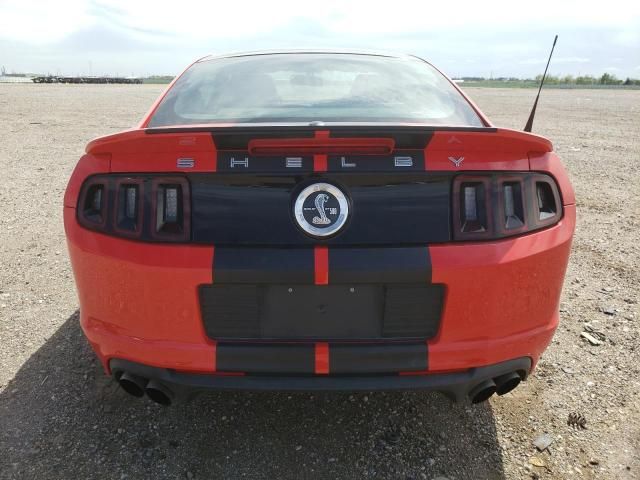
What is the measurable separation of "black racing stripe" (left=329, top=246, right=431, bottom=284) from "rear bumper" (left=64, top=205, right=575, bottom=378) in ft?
0.13

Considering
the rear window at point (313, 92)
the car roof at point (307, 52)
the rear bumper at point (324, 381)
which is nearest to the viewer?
the rear bumper at point (324, 381)

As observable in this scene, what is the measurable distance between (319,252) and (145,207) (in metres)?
0.63

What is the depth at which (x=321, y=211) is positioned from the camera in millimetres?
1740

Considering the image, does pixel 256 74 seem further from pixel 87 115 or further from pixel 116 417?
pixel 87 115

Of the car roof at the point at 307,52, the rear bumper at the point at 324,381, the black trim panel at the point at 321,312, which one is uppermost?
the car roof at the point at 307,52

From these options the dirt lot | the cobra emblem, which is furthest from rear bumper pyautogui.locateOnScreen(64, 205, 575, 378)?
the dirt lot

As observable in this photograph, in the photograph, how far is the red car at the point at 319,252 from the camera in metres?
1.74

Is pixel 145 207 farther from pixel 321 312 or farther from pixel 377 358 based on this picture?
pixel 377 358

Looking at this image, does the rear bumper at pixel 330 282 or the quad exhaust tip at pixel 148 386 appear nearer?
the rear bumper at pixel 330 282

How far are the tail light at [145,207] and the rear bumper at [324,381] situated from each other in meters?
0.51

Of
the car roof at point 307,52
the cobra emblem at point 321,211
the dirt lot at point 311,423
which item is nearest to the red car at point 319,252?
the cobra emblem at point 321,211

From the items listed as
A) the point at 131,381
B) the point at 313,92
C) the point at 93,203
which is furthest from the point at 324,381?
the point at 313,92

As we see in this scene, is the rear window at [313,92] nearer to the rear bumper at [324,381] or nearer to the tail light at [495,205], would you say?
the tail light at [495,205]

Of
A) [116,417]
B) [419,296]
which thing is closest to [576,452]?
[419,296]
